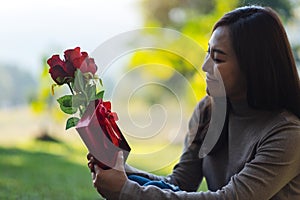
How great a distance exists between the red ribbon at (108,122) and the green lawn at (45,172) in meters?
0.96

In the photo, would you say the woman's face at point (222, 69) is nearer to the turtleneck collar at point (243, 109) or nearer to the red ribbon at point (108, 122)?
the turtleneck collar at point (243, 109)

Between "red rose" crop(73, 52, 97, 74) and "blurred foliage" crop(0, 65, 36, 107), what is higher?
"blurred foliage" crop(0, 65, 36, 107)

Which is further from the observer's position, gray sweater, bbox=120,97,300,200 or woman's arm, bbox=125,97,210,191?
woman's arm, bbox=125,97,210,191

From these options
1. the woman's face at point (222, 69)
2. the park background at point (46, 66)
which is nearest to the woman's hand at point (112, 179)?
the woman's face at point (222, 69)

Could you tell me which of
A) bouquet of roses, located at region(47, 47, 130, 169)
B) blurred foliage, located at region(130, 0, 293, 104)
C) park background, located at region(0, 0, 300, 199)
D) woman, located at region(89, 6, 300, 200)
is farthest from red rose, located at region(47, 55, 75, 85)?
blurred foliage, located at region(130, 0, 293, 104)

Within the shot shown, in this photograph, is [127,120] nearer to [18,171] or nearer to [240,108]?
[240,108]

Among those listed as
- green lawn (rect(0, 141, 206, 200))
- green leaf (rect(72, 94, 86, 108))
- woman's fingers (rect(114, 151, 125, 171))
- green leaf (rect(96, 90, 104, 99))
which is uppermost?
green lawn (rect(0, 141, 206, 200))

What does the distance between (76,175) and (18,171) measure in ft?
1.09

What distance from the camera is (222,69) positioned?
47.6 inches

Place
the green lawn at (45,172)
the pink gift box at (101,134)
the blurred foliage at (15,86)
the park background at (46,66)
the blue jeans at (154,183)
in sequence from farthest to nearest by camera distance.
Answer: the blurred foliage at (15,86) → the park background at (46,66) → the green lawn at (45,172) → the blue jeans at (154,183) → the pink gift box at (101,134)

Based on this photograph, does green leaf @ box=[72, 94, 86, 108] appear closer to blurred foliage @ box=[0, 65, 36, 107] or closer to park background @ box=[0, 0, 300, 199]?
park background @ box=[0, 0, 300, 199]

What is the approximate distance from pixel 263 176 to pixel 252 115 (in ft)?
0.59

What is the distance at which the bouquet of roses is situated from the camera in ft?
3.53

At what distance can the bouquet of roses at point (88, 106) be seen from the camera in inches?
42.4
